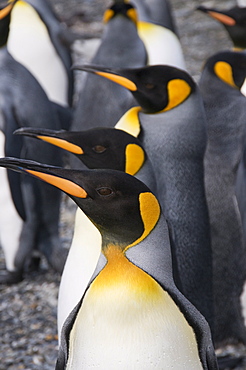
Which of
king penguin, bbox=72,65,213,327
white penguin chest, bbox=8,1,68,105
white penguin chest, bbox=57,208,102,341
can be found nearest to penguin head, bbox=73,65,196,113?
king penguin, bbox=72,65,213,327

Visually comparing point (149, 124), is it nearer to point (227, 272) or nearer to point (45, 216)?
point (227, 272)

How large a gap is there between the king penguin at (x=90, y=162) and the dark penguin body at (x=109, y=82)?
149 centimetres

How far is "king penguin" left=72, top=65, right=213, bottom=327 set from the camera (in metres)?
2.56

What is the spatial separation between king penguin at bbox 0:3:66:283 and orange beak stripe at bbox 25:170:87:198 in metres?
1.65

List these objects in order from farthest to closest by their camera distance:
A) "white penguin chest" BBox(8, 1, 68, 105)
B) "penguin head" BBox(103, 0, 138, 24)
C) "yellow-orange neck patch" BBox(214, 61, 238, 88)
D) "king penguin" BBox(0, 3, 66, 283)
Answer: "white penguin chest" BBox(8, 1, 68, 105)
"penguin head" BBox(103, 0, 138, 24)
"king penguin" BBox(0, 3, 66, 283)
"yellow-orange neck patch" BBox(214, 61, 238, 88)

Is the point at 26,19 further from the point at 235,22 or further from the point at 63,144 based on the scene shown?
the point at 63,144

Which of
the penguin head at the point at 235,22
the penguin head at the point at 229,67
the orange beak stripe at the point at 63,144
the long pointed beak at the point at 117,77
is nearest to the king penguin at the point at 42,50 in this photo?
the penguin head at the point at 235,22

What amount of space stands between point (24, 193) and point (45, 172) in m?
1.81

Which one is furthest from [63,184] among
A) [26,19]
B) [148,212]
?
[26,19]

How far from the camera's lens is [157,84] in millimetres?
2699

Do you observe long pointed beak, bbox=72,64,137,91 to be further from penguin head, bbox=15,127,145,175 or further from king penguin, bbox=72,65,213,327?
penguin head, bbox=15,127,145,175

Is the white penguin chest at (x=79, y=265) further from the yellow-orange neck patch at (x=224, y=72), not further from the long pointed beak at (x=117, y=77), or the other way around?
the yellow-orange neck patch at (x=224, y=72)

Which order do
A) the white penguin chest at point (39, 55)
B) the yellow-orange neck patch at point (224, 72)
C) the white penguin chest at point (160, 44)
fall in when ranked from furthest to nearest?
the white penguin chest at point (160, 44) → the white penguin chest at point (39, 55) → the yellow-orange neck patch at point (224, 72)

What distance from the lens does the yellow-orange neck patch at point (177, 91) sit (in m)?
2.69
